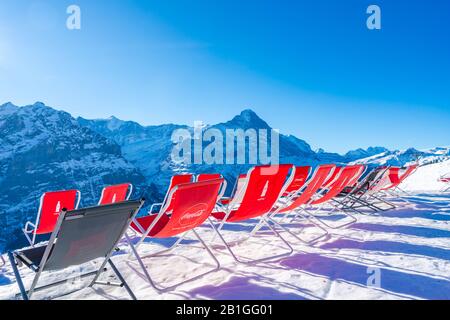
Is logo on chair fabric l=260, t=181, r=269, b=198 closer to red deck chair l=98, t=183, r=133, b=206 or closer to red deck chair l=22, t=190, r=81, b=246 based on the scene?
red deck chair l=98, t=183, r=133, b=206

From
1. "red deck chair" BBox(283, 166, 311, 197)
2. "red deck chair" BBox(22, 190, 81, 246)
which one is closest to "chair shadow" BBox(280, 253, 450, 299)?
"red deck chair" BBox(283, 166, 311, 197)

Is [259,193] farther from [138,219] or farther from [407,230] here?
[407,230]

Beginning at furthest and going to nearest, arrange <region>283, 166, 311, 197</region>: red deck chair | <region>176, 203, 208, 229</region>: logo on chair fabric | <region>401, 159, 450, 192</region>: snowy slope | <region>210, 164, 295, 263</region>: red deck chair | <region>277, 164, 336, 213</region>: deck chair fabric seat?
<region>401, 159, 450, 192</region>: snowy slope < <region>283, 166, 311, 197</region>: red deck chair < <region>277, 164, 336, 213</region>: deck chair fabric seat < <region>210, 164, 295, 263</region>: red deck chair < <region>176, 203, 208, 229</region>: logo on chair fabric

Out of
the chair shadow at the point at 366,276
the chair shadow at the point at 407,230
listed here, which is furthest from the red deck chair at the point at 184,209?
the chair shadow at the point at 407,230

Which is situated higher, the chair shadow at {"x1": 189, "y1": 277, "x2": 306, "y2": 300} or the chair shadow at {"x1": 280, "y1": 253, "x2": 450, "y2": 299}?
the chair shadow at {"x1": 189, "y1": 277, "x2": 306, "y2": 300}

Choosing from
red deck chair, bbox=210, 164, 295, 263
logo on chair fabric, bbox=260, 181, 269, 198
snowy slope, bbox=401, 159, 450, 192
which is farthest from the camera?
snowy slope, bbox=401, 159, 450, 192

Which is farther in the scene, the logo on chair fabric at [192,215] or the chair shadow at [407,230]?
the chair shadow at [407,230]

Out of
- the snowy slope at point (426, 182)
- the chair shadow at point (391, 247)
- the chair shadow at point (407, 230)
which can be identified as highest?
the chair shadow at point (391, 247)

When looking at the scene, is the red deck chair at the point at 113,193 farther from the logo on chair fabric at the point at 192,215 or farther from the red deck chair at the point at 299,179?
the red deck chair at the point at 299,179

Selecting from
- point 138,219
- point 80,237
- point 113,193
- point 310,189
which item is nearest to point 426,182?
point 310,189

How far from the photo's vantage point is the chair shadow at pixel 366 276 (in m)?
2.82

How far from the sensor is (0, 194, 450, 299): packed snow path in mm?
2850

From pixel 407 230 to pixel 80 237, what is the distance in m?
5.09
